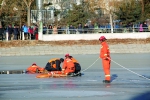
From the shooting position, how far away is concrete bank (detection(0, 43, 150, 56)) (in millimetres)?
33438

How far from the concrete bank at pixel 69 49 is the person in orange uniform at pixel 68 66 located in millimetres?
13782

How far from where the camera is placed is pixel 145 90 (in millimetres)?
15016

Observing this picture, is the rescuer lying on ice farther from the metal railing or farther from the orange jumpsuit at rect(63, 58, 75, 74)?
the metal railing

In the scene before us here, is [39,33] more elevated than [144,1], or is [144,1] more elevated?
[144,1]

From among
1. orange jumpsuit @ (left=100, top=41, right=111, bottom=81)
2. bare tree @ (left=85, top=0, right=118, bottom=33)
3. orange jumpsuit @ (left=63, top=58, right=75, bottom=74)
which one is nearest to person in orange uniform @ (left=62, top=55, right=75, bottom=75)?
orange jumpsuit @ (left=63, top=58, right=75, bottom=74)

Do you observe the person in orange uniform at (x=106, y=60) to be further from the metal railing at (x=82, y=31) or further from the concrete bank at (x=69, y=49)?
the metal railing at (x=82, y=31)

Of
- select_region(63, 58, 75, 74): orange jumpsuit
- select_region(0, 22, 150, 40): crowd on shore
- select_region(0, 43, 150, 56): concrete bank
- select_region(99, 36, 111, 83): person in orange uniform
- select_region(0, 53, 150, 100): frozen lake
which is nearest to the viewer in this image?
select_region(0, 53, 150, 100): frozen lake

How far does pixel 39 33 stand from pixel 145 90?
26.4 m

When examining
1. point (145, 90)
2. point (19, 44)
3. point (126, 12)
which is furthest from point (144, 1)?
point (145, 90)

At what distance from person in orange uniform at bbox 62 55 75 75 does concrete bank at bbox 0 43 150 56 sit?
13.8 meters

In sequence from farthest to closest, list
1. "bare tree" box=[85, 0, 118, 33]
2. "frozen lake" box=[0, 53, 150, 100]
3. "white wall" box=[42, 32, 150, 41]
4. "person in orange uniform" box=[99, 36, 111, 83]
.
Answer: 1. "bare tree" box=[85, 0, 118, 33]
2. "white wall" box=[42, 32, 150, 41]
3. "person in orange uniform" box=[99, 36, 111, 83]
4. "frozen lake" box=[0, 53, 150, 100]

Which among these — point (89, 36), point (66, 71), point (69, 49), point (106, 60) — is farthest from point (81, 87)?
point (89, 36)

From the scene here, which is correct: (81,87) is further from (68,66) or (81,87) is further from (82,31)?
(82,31)

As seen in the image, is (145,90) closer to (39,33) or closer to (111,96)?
(111,96)
